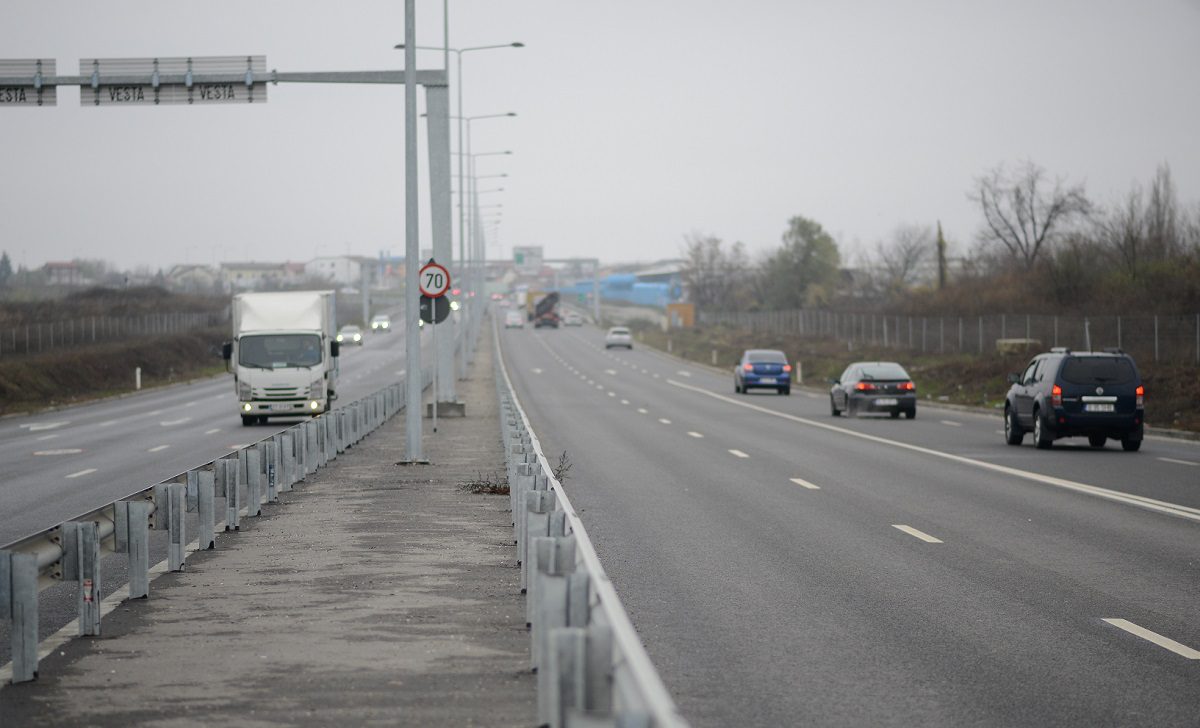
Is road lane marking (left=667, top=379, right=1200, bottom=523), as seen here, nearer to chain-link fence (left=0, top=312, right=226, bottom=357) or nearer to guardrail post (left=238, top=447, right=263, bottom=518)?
guardrail post (left=238, top=447, right=263, bottom=518)

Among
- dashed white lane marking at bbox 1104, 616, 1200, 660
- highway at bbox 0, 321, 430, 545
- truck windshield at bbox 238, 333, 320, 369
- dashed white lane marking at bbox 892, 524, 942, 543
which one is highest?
truck windshield at bbox 238, 333, 320, 369

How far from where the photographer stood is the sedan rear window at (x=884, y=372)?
41.2 m

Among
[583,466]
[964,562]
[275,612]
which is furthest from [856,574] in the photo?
[583,466]

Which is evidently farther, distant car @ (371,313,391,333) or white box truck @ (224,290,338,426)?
distant car @ (371,313,391,333)


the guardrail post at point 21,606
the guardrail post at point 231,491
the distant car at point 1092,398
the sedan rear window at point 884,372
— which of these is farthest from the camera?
the sedan rear window at point 884,372

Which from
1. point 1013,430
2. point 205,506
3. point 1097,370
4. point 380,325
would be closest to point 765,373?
point 1013,430

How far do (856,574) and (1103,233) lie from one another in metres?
55.9

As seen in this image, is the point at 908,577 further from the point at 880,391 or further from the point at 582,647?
the point at 880,391

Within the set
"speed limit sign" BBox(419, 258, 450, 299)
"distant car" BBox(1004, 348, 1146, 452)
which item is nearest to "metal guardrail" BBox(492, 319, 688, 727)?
"speed limit sign" BBox(419, 258, 450, 299)

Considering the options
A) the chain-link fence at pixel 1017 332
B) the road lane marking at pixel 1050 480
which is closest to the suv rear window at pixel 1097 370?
the road lane marking at pixel 1050 480

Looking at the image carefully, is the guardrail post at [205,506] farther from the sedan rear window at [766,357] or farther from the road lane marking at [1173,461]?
the sedan rear window at [766,357]

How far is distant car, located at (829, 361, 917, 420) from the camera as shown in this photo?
1610 inches

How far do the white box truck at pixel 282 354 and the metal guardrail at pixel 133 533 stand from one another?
633 inches

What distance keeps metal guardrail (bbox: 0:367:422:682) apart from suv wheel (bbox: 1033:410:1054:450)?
1376 cm
